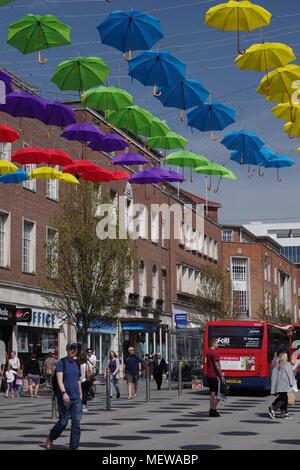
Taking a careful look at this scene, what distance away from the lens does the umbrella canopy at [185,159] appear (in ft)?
78.8

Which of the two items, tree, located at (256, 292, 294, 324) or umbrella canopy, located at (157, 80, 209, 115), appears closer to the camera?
umbrella canopy, located at (157, 80, 209, 115)

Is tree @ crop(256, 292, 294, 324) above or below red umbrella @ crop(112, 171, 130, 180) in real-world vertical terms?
below

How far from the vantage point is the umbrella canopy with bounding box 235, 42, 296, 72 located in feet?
57.1

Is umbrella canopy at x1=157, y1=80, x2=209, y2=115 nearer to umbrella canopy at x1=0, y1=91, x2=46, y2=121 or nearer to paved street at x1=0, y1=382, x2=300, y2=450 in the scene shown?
umbrella canopy at x1=0, y1=91, x2=46, y2=121

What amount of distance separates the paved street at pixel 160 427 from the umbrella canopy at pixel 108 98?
815 cm

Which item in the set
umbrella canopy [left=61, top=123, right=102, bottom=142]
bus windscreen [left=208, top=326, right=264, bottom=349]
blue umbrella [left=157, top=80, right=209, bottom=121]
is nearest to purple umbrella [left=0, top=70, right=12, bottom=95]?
umbrella canopy [left=61, top=123, right=102, bottom=142]

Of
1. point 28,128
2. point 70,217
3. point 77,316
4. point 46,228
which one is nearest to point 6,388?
point 77,316

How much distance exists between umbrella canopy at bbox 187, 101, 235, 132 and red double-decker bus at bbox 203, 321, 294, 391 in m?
12.9

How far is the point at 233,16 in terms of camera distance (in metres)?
16.0

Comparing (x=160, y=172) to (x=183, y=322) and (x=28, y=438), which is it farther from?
(x=183, y=322)

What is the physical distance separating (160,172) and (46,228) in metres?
17.8

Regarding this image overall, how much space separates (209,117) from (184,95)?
1396 mm

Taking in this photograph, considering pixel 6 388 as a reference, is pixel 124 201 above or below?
above

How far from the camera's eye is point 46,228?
4153 cm
